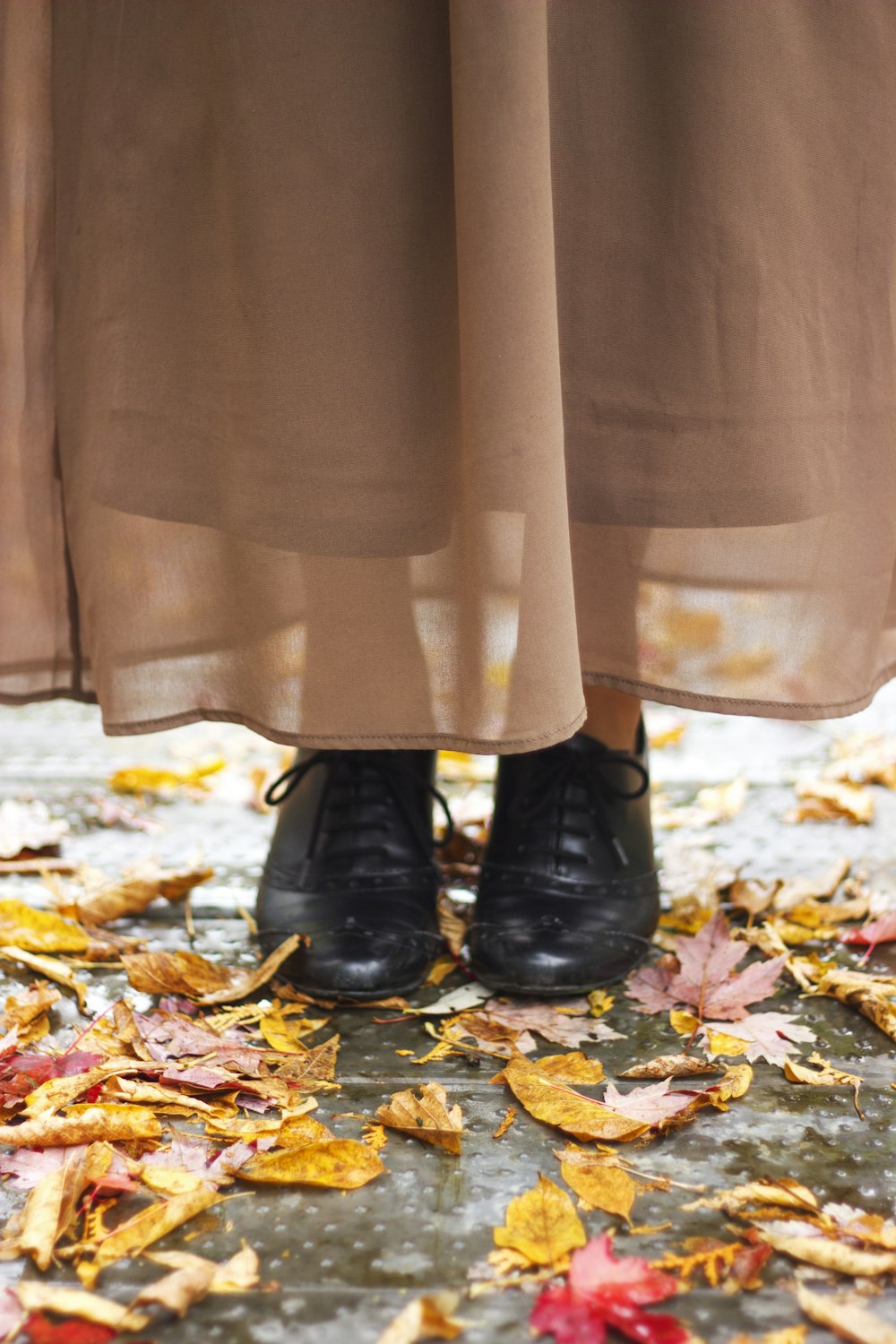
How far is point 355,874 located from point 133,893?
306mm

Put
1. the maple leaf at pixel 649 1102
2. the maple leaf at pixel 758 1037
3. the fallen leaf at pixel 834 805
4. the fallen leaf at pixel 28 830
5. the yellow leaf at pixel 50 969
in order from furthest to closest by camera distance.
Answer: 1. the fallen leaf at pixel 834 805
2. the fallen leaf at pixel 28 830
3. the yellow leaf at pixel 50 969
4. the maple leaf at pixel 758 1037
5. the maple leaf at pixel 649 1102

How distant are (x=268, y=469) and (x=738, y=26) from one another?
22.1 inches

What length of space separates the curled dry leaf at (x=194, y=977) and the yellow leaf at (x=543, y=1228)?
391 mm

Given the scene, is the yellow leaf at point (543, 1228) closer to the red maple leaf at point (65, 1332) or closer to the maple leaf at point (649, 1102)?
the maple leaf at point (649, 1102)

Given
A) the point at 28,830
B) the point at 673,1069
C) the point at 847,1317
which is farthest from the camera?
the point at 28,830

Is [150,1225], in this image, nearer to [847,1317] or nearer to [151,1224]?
[151,1224]

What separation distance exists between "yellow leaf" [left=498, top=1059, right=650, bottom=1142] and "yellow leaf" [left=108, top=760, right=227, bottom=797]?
3.03 feet

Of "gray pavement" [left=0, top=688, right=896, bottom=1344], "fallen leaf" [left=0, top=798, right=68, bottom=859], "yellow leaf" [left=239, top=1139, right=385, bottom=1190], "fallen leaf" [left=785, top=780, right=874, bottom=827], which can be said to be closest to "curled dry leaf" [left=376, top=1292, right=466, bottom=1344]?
"gray pavement" [left=0, top=688, right=896, bottom=1344]

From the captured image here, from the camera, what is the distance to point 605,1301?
2.19 feet

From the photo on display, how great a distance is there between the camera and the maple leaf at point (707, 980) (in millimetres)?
1042

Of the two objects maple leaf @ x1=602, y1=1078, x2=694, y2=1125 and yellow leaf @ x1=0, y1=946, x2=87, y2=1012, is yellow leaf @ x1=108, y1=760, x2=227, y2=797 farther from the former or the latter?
maple leaf @ x1=602, y1=1078, x2=694, y2=1125

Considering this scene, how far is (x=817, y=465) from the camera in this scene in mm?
1024

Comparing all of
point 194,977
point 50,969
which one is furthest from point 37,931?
point 194,977

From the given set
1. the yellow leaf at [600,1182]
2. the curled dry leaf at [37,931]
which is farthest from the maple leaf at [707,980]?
the curled dry leaf at [37,931]
